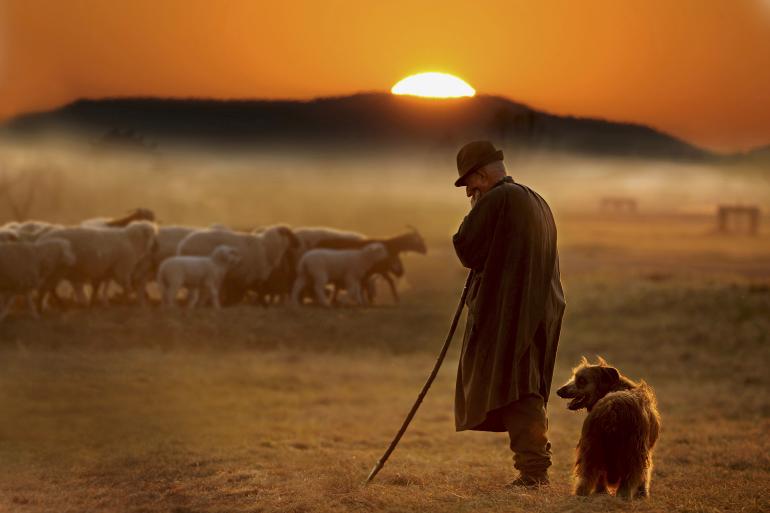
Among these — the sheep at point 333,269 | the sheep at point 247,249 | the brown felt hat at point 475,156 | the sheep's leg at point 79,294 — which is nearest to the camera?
the brown felt hat at point 475,156

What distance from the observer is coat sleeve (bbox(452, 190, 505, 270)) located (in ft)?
20.5

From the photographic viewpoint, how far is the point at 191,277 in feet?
60.5

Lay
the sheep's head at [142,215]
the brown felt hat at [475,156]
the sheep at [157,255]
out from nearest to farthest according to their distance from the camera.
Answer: the brown felt hat at [475,156] < the sheep at [157,255] < the sheep's head at [142,215]

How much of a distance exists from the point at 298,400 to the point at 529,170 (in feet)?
33.7

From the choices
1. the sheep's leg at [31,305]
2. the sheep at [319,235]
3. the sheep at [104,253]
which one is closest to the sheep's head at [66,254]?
the sheep at [104,253]

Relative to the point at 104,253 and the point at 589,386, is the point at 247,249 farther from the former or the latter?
the point at 589,386

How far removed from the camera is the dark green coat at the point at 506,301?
20.3 feet

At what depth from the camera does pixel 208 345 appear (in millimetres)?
16578

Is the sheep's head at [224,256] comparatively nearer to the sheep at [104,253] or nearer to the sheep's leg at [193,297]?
the sheep's leg at [193,297]

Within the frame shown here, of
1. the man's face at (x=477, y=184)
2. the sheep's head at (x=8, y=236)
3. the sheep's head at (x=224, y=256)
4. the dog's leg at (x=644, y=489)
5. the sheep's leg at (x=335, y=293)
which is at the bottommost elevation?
the sheep's leg at (x=335, y=293)

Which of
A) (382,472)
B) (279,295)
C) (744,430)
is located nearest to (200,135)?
(279,295)

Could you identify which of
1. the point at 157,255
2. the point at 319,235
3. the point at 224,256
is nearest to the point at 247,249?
the point at 224,256

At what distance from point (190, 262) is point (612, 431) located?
13769 millimetres

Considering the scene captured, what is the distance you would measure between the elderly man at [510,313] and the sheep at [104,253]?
1293 centimetres
